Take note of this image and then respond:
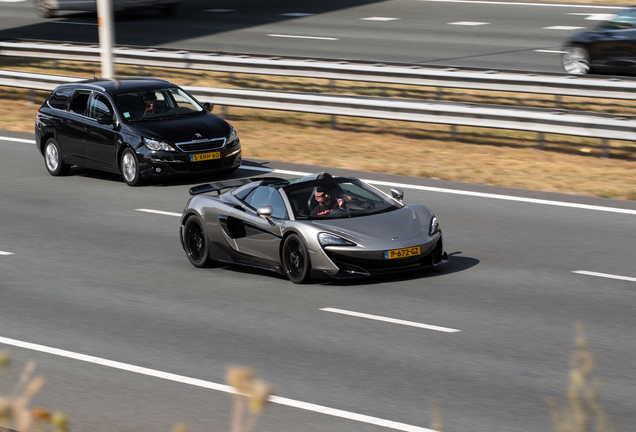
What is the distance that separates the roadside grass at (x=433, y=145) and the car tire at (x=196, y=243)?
608 centimetres

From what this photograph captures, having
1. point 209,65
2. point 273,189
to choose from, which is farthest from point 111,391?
point 209,65

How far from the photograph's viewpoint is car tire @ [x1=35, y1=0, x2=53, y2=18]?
37375mm

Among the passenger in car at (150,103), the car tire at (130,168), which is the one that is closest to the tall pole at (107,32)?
the passenger in car at (150,103)

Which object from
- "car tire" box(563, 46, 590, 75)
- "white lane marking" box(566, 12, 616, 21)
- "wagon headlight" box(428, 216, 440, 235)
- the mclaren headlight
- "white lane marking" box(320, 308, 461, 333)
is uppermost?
"white lane marking" box(566, 12, 616, 21)

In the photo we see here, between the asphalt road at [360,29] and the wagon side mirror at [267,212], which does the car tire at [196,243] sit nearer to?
the wagon side mirror at [267,212]

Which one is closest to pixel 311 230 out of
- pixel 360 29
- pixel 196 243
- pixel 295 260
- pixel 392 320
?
pixel 295 260

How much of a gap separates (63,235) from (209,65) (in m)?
11.7

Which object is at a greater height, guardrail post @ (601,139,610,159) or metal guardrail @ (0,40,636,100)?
metal guardrail @ (0,40,636,100)

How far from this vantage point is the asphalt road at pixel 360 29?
2803 centimetres

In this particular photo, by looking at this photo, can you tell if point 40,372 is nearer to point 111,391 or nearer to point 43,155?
point 111,391

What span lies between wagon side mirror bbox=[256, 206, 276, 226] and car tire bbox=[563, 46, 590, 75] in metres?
14.3

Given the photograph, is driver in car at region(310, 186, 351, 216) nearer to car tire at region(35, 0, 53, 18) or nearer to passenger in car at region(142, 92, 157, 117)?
passenger in car at region(142, 92, 157, 117)

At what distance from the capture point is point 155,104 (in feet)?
58.7

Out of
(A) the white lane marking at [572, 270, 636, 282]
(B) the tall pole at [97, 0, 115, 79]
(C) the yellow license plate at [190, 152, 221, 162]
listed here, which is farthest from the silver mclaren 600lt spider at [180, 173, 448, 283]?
(B) the tall pole at [97, 0, 115, 79]
